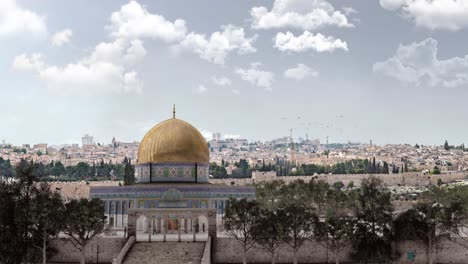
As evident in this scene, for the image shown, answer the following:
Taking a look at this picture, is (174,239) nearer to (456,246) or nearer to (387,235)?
(387,235)

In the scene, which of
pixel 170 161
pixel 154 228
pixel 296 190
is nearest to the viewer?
pixel 154 228

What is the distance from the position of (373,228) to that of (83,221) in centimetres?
1235

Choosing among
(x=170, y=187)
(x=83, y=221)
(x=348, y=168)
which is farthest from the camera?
(x=348, y=168)

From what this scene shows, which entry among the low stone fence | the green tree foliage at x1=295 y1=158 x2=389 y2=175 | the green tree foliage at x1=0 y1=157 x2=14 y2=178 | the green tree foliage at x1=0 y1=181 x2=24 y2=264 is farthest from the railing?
the green tree foliage at x1=295 y1=158 x2=389 y2=175

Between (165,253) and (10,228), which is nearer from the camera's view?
(165,253)

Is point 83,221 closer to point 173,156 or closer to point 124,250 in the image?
point 124,250

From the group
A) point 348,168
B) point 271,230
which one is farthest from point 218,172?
point 271,230

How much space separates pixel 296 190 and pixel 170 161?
13.2 metres

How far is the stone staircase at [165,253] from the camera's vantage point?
2806 cm

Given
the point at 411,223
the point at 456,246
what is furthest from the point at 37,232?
the point at 456,246

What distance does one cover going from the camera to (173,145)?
3906cm

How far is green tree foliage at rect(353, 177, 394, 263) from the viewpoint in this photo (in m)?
28.9

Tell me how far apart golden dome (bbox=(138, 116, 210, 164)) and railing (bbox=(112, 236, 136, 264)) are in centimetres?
945

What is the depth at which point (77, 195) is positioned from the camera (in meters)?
77.8
